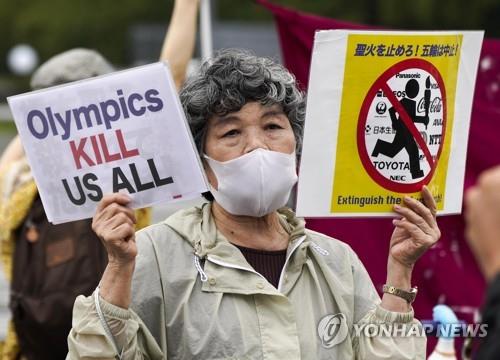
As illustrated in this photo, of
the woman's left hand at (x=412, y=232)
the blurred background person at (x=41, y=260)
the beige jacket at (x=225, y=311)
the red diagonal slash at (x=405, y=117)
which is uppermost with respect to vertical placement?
the red diagonal slash at (x=405, y=117)

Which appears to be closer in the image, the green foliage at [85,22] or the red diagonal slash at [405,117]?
the red diagonal slash at [405,117]

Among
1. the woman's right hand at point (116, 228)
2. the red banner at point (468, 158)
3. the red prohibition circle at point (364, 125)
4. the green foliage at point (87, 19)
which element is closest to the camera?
the woman's right hand at point (116, 228)

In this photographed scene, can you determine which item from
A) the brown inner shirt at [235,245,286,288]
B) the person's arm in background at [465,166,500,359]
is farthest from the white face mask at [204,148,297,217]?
the person's arm in background at [465,166,500,359]

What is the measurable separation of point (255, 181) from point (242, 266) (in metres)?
0.24

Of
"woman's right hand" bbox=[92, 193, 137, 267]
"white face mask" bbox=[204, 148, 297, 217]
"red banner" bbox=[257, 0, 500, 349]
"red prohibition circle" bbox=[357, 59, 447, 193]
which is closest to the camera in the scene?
"woman's right hand" bbox=[92, 193, 137, 267]

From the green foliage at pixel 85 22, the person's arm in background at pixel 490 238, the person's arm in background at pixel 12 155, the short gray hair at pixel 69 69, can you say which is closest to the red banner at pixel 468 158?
the short gray hair at pixel 69 69

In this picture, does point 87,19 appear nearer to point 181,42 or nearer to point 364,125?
point 181,42

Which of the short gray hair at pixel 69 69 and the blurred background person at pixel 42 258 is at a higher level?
the short gray hair at pixel 69 69

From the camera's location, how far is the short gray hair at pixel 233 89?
11.4 ft

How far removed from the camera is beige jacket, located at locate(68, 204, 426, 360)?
3.24m

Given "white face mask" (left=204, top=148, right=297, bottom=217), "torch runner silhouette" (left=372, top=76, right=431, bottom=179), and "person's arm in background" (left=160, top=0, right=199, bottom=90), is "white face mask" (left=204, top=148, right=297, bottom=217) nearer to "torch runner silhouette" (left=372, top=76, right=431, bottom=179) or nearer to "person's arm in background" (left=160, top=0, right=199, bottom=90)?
"torch runner silhouette" (left=372, top=76, right=431, bottom=179)

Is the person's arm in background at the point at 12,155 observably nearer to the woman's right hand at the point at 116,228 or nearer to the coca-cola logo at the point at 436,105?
the woman's right hand at the point at 116,228

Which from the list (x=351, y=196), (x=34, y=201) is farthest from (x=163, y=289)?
(x=34, y=201)

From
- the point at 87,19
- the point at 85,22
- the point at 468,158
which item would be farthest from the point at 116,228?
the point at 87,19
